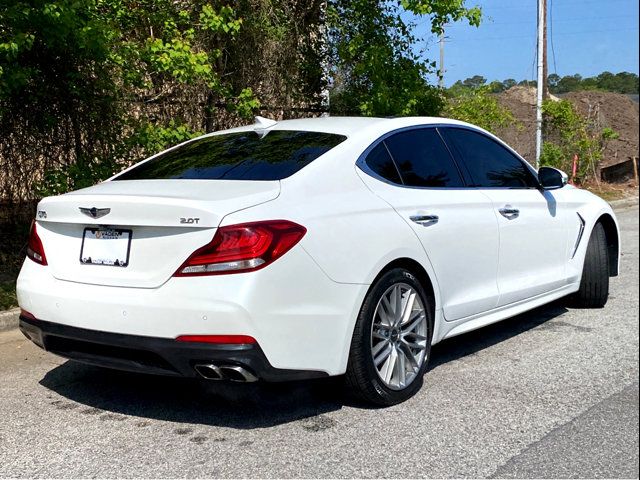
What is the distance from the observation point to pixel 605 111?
83.6 feet

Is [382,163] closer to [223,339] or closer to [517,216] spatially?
[517,216]

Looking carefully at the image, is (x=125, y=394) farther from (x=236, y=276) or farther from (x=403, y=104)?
(x=403, y=104)

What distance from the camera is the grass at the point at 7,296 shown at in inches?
242

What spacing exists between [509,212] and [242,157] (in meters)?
1.96

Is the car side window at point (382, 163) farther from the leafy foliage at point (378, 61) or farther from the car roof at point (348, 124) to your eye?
the leafy foliage at point (378, 61)

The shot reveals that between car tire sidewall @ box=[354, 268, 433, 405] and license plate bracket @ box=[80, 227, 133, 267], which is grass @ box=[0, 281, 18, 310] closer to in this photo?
license plate bracket @ box=[80, 227, 133, 267]

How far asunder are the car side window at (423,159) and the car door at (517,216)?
0.16 m

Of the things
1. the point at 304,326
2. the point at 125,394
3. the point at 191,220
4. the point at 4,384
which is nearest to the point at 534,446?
the point at 304,326

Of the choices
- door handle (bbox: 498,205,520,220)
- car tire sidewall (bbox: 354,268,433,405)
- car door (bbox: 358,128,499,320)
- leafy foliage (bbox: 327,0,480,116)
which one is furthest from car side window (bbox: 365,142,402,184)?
leafy foliage (bbox: 327,0,480,116)

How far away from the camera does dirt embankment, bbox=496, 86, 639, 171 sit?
919 inches

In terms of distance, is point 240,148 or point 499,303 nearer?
point 240,148

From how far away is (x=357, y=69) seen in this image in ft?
33.3

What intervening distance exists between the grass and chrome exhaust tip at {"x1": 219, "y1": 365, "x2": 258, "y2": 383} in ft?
10.9

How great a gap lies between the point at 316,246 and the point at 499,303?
6.32 ft
